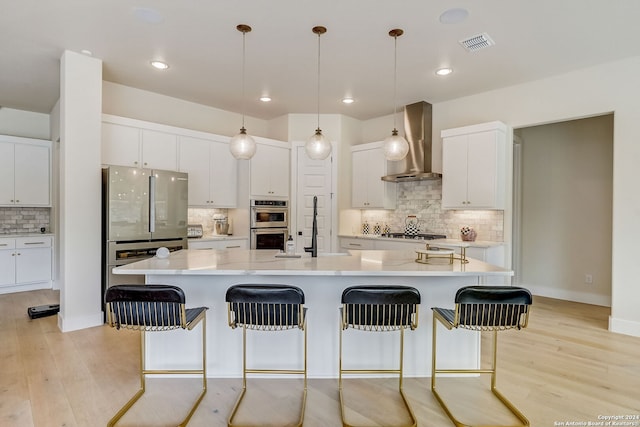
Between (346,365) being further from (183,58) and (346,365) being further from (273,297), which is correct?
(183,58)

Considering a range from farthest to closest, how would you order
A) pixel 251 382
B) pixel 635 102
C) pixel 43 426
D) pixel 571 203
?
pixel 571 203 < pixel 635 102 < pixel 251 382 < pixel 43 426

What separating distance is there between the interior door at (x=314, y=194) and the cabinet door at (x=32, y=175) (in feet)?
13.2

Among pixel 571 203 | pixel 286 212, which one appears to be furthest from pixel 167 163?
pixel 571 203

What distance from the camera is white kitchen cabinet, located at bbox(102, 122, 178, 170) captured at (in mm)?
4293

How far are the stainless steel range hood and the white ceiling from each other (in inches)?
13.9

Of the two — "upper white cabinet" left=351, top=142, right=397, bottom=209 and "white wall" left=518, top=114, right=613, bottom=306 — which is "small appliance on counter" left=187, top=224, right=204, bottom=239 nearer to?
"upper white cabinet" left=351, top=142, right=397, bottom=209

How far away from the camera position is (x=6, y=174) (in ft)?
17.9

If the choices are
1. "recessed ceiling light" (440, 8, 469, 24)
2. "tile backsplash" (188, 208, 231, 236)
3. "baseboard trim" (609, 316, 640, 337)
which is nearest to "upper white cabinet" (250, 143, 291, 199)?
"tile backsplash" (188, 208, 231, 236)

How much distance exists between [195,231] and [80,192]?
1.64 metres

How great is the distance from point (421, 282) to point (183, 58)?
11.0ft

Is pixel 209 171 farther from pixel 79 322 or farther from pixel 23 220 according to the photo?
pixel 23 220

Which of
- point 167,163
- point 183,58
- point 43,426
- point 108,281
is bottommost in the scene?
point 43,426

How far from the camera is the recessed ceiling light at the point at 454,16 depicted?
9.64 feet

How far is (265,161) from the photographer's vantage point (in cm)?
566
